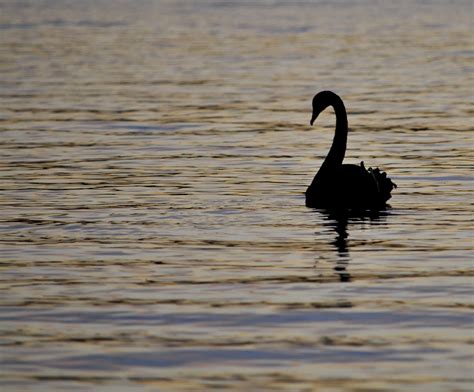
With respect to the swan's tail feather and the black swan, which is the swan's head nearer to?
the black swan

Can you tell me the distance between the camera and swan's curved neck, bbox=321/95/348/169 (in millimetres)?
18234

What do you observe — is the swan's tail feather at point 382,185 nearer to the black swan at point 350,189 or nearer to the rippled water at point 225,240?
the black swan at point 350,189

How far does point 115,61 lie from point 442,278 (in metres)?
34.2

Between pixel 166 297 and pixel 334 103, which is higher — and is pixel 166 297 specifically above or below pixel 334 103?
below

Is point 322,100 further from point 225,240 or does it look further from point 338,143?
point 225,240

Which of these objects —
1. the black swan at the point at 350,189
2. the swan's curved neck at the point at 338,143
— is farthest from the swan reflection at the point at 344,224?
the swan's curved neck at the point at 338,143

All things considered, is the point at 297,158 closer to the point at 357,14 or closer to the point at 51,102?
the point at 51,102

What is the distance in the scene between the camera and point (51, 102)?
3200 centimetres

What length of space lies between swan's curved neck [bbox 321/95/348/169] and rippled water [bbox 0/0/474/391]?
2.47 feet

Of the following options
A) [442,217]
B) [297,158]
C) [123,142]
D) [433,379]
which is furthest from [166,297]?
[123,142]

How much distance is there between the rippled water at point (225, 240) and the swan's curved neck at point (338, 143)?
75cm

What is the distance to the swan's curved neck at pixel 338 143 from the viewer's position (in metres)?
18.2

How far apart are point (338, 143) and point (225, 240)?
4.00m

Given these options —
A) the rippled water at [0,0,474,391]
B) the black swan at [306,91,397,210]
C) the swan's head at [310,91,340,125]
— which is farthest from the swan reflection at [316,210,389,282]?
the swan's head at [310,91,340,125]
